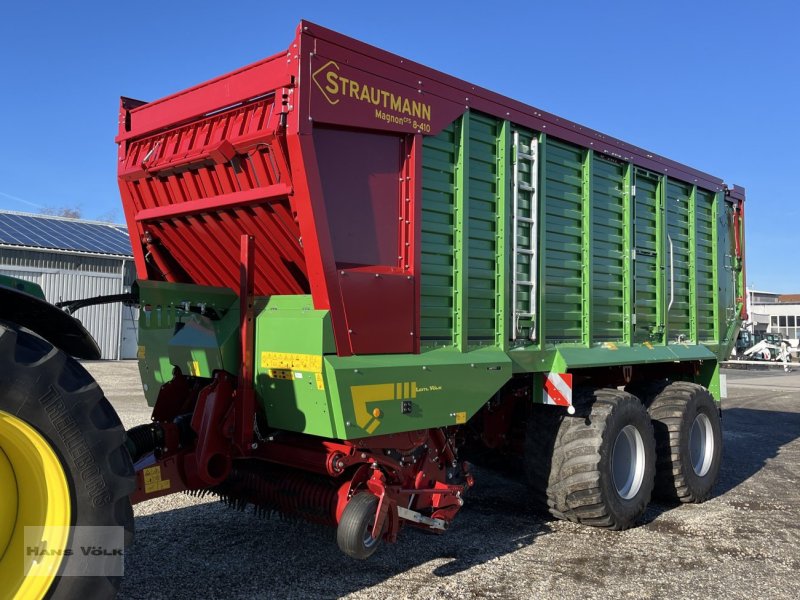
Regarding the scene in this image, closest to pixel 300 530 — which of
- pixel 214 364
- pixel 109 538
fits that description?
pixel 214 364

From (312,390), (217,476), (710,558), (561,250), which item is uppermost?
(561,250)

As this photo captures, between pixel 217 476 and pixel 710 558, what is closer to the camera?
pixel 217 476

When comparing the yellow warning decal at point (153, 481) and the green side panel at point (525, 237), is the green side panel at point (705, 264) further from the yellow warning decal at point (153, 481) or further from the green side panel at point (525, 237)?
the yellow warning decal at point (153, 481)

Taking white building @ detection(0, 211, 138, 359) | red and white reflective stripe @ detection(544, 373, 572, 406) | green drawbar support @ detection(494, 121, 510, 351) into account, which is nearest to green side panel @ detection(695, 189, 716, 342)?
red and white reflective stripe @ detection(544, 373, 572, 406)

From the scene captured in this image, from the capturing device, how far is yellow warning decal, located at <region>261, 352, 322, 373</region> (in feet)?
12.5

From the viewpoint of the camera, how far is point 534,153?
5285 mm

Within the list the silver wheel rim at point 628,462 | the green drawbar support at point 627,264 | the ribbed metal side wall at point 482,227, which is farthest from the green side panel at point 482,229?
the green drawbar support at point 627,264

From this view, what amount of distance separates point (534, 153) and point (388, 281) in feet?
6.12

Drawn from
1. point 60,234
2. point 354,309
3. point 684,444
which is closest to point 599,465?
point 684,444

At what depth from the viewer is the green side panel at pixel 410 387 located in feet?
12.5

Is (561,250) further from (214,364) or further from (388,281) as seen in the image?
(214,364)

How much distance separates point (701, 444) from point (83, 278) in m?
20.0

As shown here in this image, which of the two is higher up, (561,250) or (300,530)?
(561,250)

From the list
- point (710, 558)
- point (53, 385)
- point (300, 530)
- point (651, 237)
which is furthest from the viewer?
point (651, 237)
